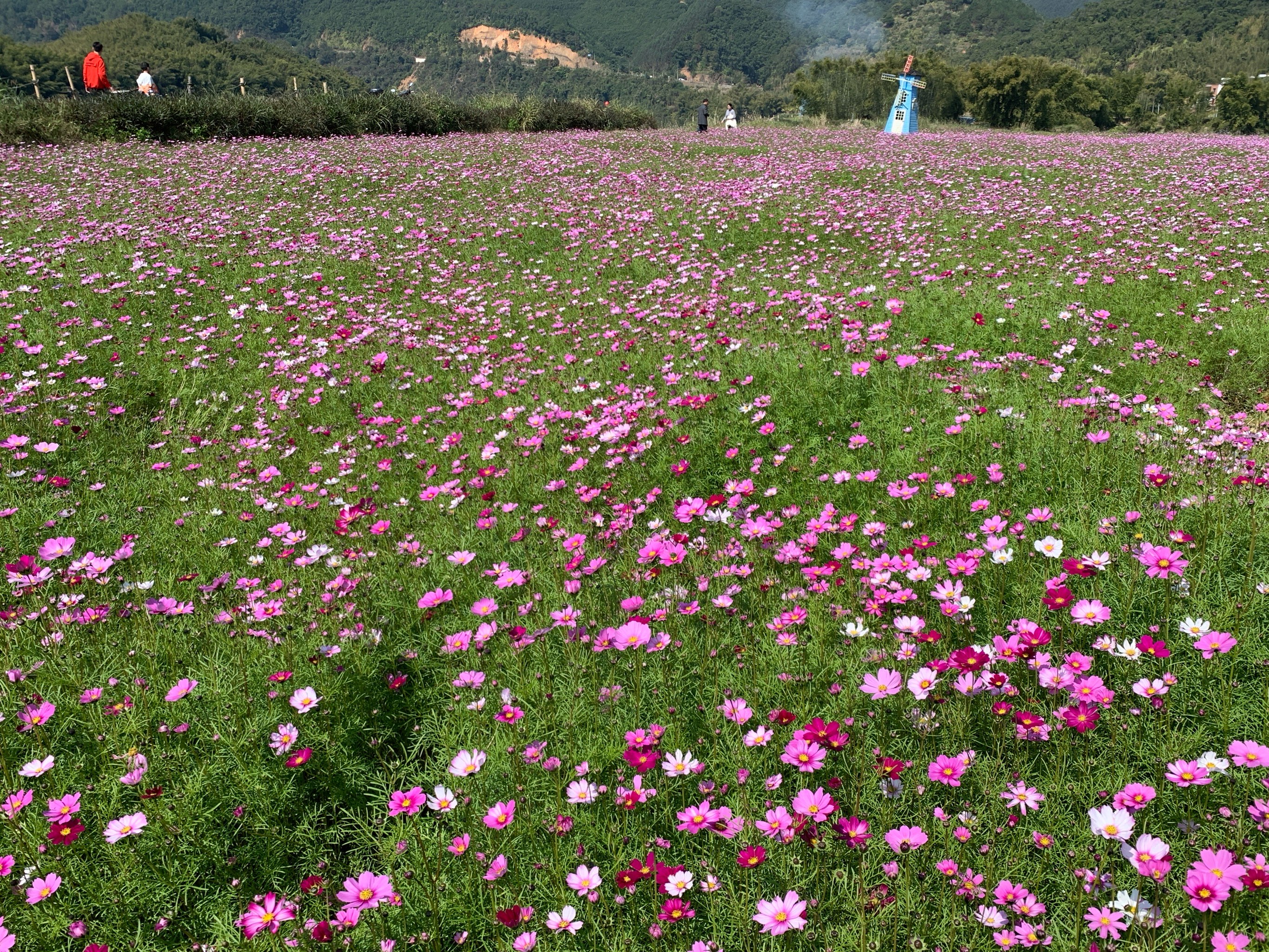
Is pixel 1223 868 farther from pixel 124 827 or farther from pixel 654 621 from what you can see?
pixel 124 827

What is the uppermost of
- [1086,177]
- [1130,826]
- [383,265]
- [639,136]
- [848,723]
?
[639,136]

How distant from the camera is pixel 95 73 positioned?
1891cm

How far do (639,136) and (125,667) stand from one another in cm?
2301

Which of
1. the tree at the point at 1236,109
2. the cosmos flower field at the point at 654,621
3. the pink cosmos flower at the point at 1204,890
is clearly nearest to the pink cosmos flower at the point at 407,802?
the cosmos flower field at the point at 654,621

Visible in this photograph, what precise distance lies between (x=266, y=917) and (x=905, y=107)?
123 feet

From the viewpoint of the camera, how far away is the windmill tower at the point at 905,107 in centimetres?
3064

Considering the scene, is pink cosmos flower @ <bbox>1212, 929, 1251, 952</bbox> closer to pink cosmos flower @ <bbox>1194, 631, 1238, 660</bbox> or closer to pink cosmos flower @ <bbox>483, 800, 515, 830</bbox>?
pink cosmos flower @ <bbox>1194, 631, 1238, 660</bbox>

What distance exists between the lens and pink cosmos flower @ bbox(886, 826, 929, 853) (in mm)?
1593

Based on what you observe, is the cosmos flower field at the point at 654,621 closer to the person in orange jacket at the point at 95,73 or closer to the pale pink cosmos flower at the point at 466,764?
the pale pink cosmos flower at the point at 466,764

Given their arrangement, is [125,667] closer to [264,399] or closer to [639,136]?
[264,399]

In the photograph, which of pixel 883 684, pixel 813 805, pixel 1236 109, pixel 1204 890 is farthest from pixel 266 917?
pixel 1236 109

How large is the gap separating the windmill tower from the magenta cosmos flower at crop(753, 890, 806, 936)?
110 feet

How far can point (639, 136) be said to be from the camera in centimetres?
2206

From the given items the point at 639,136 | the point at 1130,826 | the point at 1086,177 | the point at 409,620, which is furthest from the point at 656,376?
the point at 639,136
